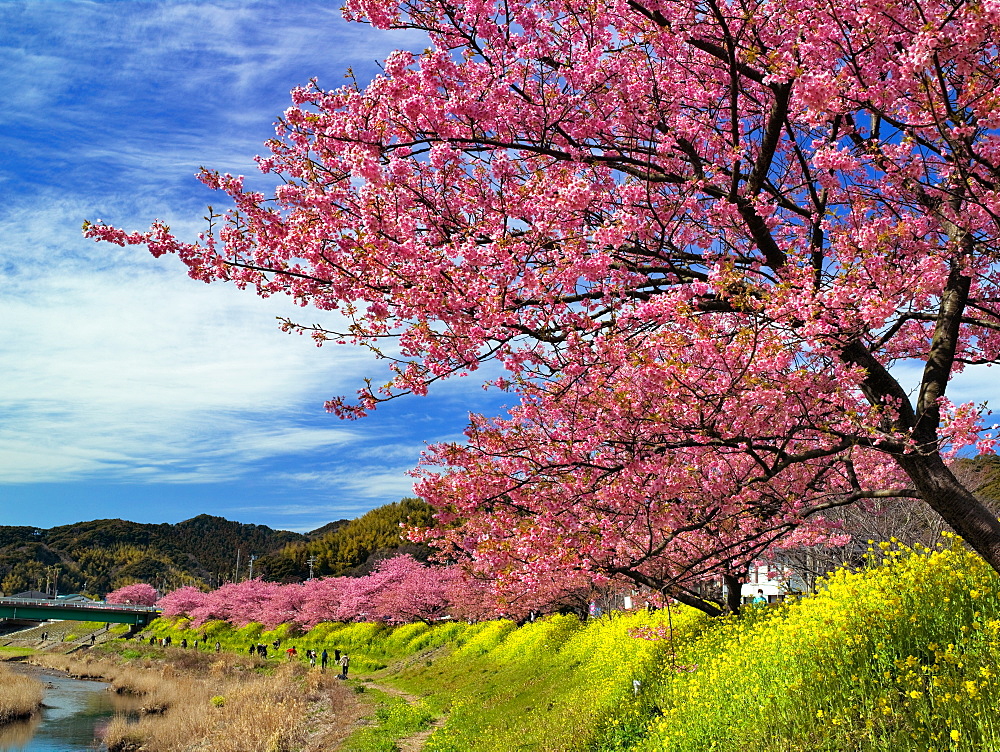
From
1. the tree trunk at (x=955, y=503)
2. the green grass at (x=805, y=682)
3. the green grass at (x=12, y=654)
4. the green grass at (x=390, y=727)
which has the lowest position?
the green grass at (x=12, y=654)

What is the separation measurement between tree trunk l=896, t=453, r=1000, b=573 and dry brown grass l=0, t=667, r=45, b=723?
40626 mm

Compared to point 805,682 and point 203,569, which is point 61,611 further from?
point 203,569

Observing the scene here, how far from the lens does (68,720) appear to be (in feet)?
113

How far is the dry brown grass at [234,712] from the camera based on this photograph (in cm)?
2331

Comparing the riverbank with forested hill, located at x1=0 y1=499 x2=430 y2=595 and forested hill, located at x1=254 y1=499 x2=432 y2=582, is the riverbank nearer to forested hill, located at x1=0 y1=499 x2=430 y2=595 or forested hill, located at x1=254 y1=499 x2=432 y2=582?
forested hill, located at x1=0 y1=499 x2=430 y2=595

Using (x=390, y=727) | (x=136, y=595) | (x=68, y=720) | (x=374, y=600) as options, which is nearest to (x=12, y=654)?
(x=136, y=595)

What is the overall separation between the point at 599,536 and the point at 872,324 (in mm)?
5010

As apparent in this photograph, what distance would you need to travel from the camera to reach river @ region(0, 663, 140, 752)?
28.8m

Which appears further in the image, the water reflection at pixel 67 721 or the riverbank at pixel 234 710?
the water reflection at pixel 67 721

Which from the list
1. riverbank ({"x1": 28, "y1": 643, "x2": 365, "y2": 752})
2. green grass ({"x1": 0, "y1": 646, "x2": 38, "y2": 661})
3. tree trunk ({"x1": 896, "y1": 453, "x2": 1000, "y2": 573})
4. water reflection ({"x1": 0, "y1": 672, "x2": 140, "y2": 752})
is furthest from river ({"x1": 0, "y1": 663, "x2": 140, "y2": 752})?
tree trunk ({"x1": 896, "y1": 453, "x2": 1000, "y2": 573})

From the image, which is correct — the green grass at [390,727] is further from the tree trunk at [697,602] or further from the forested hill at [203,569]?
the forested hill at [203,569]

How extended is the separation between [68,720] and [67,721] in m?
0.36

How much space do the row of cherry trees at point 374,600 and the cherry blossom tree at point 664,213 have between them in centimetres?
2710

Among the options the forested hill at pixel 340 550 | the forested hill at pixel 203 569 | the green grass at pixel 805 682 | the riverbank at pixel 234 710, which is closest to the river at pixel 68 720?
the riverbank at pixel 234 710
